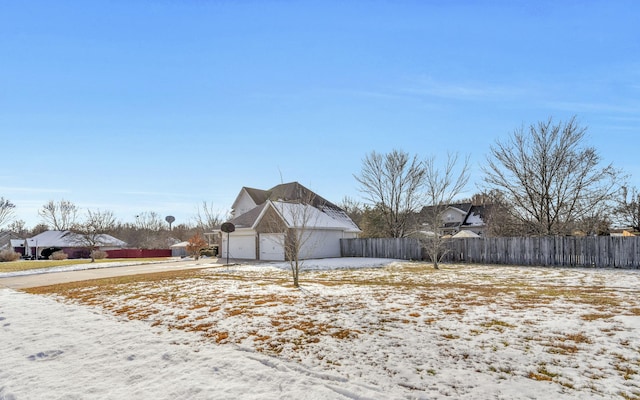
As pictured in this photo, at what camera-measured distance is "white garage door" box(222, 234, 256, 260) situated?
25.1 metres

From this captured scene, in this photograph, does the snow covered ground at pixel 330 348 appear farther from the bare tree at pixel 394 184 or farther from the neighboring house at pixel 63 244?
the neighboring house at pixel 63 244

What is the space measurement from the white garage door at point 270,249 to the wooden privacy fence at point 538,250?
23.9 ft

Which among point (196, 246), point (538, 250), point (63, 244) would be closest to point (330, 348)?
point (538, 250)

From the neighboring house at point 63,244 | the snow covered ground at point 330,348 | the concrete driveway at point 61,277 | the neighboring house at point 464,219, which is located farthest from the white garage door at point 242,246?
the neighboring house at point 63,244

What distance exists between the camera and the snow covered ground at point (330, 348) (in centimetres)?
377

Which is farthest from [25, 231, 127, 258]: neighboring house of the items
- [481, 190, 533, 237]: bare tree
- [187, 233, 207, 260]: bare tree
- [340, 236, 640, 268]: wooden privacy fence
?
[481, 190, 533, 237]: bare tree

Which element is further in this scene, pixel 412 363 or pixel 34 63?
pixel 34 63

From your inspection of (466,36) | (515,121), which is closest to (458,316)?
(466,36)

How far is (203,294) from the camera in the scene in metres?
9.49

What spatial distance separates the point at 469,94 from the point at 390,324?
Result: 1061 centimetres

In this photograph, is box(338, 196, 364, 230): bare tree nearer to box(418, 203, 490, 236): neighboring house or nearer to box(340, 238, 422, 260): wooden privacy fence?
box(418, 203, 490, 236): neighboring house

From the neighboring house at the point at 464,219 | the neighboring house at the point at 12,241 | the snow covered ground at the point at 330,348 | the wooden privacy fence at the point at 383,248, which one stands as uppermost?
the neighboring house at the point at 464,219

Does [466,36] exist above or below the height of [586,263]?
above

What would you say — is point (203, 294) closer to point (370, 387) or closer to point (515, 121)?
point (370, 387)
